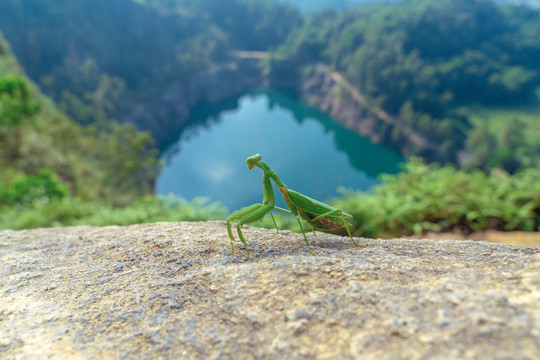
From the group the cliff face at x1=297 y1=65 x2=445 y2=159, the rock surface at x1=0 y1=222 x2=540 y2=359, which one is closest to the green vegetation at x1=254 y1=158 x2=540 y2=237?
the rock surface at x1=0 y1=222 x2=540 y2=359

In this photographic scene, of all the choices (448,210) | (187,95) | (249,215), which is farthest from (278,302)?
(187,95)

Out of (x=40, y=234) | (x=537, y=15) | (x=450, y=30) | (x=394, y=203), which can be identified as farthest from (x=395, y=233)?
(x=537, y=15)

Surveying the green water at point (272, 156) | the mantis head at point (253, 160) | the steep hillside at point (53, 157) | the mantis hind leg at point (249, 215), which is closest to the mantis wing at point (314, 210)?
the mantis hind leg at point (249, 215)

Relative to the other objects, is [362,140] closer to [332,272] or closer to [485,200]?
[485,200]

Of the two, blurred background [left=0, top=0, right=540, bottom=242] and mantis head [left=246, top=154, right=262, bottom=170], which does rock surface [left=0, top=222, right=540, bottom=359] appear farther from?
blurred background [left=0, top=0, right=540, bottom=242]

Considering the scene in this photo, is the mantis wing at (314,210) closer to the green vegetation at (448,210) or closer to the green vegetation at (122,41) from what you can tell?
the green vegetation at (448,210)
